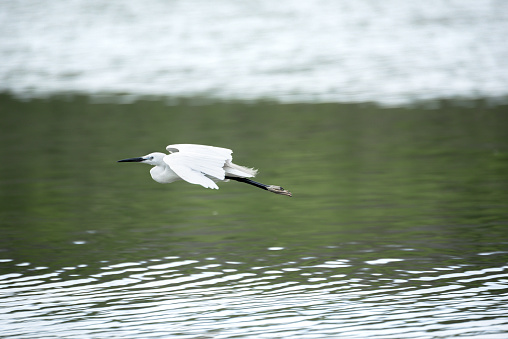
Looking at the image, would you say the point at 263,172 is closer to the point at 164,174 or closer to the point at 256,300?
the point at 164,174

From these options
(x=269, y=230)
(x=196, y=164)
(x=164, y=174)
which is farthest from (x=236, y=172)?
(x=269, y=230)

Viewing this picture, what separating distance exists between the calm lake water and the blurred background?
0.03m

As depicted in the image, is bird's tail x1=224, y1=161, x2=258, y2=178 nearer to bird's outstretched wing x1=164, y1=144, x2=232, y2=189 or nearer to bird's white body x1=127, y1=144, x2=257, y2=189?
bird's white body x1=127, y1=144, x2=257, y2=189

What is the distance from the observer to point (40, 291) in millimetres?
7828

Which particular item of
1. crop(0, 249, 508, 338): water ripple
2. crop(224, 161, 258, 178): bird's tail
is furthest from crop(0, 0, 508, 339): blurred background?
crop(224, 161, 258, 178): bird's tail

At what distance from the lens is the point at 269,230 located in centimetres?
970

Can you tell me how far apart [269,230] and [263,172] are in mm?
2961

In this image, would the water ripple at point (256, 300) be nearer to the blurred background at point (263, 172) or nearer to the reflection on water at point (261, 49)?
the blurred background at point (263, 172)

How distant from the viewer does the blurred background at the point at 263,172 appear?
7.27 metres

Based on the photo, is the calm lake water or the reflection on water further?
the reflection on water

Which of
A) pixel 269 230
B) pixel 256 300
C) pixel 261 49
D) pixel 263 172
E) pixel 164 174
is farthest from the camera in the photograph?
pixel 261 49

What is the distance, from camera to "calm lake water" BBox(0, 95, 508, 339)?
7008mm

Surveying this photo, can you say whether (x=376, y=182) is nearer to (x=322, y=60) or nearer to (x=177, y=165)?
(x=177, y=165)

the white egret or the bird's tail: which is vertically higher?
the white egret
